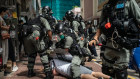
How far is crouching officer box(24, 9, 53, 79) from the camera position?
169 inches

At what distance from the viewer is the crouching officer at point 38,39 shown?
4.30 meters

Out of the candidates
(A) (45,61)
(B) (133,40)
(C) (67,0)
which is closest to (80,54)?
(A) (45,61)

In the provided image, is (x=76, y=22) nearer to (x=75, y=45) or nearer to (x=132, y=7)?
(x=75, y=45)

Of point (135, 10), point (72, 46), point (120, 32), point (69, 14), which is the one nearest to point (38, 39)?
point (72, 46)

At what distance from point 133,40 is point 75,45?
1.73 meters

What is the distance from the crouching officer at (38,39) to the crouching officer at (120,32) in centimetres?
187

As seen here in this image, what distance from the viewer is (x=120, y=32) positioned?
272 centimetres

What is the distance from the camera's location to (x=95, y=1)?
2820 cm

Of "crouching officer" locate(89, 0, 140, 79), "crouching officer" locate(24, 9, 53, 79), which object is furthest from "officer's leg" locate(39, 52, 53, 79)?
"crouching officer" locate(89, 0, 140, 79)

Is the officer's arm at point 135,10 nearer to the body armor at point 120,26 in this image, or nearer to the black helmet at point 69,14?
the body armor at point 120,26

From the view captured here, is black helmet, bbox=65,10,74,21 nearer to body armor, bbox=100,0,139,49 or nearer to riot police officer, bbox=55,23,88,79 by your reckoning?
riot police officer, bbox=55,23,88,79

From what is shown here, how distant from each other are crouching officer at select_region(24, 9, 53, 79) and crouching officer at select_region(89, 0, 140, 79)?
187 centimetres

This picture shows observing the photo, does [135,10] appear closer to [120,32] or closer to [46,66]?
[120,32]

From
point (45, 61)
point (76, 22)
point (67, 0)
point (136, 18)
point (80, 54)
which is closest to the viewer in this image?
point (136, 18)
